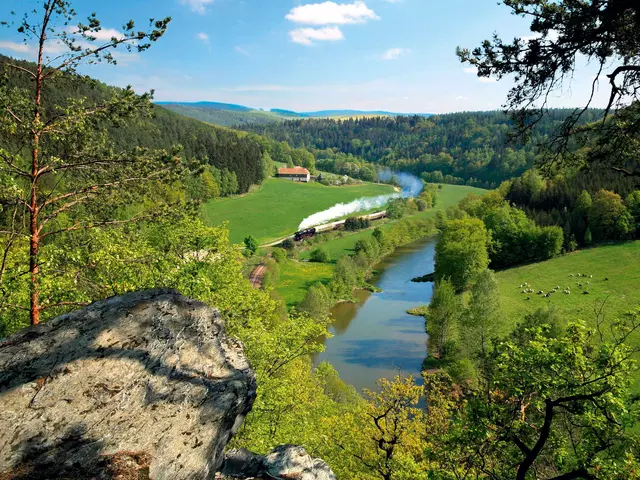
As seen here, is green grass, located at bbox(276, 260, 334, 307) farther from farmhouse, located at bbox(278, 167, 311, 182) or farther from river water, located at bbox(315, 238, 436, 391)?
farmhouse, located at bbox(278, 167, 311, 182)

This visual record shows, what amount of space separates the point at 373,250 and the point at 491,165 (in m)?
114

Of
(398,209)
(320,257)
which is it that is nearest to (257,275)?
(320,257)

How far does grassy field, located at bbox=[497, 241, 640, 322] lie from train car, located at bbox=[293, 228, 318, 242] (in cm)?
3427

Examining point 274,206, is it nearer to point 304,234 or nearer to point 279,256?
point 304,234

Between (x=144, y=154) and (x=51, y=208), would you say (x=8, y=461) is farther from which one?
(x=144, y=154)

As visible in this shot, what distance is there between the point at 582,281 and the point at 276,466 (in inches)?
1883

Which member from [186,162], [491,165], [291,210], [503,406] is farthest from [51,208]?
[491,165]

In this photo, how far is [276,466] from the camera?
7.75 m

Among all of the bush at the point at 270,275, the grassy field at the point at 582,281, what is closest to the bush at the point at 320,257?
the bush at the point at 270,275

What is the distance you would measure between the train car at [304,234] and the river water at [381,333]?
18696mm

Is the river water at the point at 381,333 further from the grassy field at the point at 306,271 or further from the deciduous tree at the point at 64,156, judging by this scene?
the deciduous tree at the point at 64,156

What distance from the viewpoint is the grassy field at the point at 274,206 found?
251 ft

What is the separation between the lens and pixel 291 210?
95.1 meters

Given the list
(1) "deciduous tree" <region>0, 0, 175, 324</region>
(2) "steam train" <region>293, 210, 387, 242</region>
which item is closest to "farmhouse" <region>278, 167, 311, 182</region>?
(2) "steam train" <region>293, 210, 387, 242</region>
